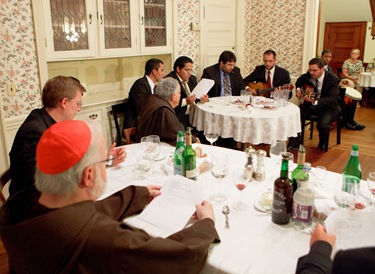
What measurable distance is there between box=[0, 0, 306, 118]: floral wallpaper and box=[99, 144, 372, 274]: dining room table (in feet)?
5.52

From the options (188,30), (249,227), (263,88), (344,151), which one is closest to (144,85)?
(188,30)

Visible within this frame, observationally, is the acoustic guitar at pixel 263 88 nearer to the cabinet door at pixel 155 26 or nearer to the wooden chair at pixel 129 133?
the cabinet door at pixel 155 26

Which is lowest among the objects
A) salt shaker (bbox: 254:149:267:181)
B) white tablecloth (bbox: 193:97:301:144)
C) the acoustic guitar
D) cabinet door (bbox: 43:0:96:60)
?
white tablecloth (bbox: 193:97:301:144)

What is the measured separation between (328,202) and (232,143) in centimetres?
314

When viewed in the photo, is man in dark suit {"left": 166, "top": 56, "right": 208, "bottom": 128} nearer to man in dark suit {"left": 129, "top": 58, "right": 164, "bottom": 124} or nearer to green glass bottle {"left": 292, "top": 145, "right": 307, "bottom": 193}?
man in dark suit {"left": 129, "top": 58, "right": 164, "bottom": 124}

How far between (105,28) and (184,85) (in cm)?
121

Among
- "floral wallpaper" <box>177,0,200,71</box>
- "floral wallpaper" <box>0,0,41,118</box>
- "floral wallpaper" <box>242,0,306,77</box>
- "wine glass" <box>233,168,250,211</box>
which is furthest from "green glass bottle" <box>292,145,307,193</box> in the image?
"floral wallpaper" <box>242,0,306,77</box>

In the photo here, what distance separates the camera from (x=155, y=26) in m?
4.49

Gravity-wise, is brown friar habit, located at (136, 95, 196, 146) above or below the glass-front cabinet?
below

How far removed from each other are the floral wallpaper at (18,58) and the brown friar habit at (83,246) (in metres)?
2.28

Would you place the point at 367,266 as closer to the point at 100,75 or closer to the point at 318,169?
the point at 318,169

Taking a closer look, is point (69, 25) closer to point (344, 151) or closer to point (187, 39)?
point (187, 39)

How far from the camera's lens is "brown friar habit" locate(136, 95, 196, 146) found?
8.61ft

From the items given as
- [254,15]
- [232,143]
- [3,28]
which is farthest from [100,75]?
[254,15]
